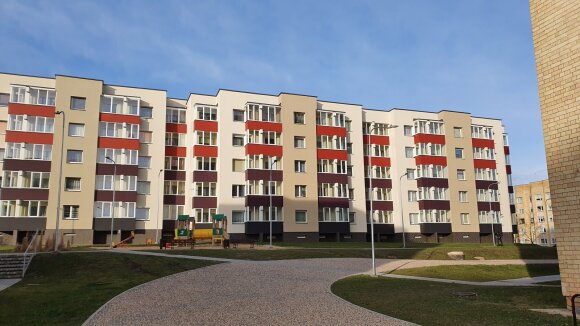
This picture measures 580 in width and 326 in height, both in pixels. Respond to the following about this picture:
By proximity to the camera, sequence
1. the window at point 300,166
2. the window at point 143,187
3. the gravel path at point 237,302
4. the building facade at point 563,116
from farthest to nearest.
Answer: the window at point 300,166, the window at point 143,187, the building facade at point 563,116, the gravel path at point 237,302

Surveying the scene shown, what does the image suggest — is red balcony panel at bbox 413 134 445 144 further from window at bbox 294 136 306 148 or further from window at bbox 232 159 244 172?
window at bbox 232 159 244 172

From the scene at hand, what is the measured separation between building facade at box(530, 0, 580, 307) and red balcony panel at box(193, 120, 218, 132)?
47.0m

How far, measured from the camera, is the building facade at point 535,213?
111 meters

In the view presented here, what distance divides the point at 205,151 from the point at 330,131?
1726 cm

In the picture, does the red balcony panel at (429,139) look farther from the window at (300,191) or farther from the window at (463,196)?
the window at (300,191)

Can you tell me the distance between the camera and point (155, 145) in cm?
5778

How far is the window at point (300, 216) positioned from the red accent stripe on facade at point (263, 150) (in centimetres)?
800

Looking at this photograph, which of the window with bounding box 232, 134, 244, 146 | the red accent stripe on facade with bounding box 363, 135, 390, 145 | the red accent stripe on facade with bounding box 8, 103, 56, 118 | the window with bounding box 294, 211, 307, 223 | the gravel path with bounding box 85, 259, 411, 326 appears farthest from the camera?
the red accent stripe on facade with bounding box 363, 135, 390, 145

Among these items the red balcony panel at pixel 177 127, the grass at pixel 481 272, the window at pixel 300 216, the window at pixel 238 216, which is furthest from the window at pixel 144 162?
the grass at pixel 481 272

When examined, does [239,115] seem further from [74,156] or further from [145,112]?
[74,156]

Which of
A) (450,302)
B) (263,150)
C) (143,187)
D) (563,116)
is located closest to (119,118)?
(143,187)

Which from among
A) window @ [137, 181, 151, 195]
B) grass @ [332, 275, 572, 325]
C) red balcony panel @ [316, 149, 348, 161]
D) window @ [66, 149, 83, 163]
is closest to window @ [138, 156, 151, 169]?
window @ [137, 181, 151, 195]

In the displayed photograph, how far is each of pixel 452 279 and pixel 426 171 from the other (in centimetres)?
4291

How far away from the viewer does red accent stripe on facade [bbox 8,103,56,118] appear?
50.5m
